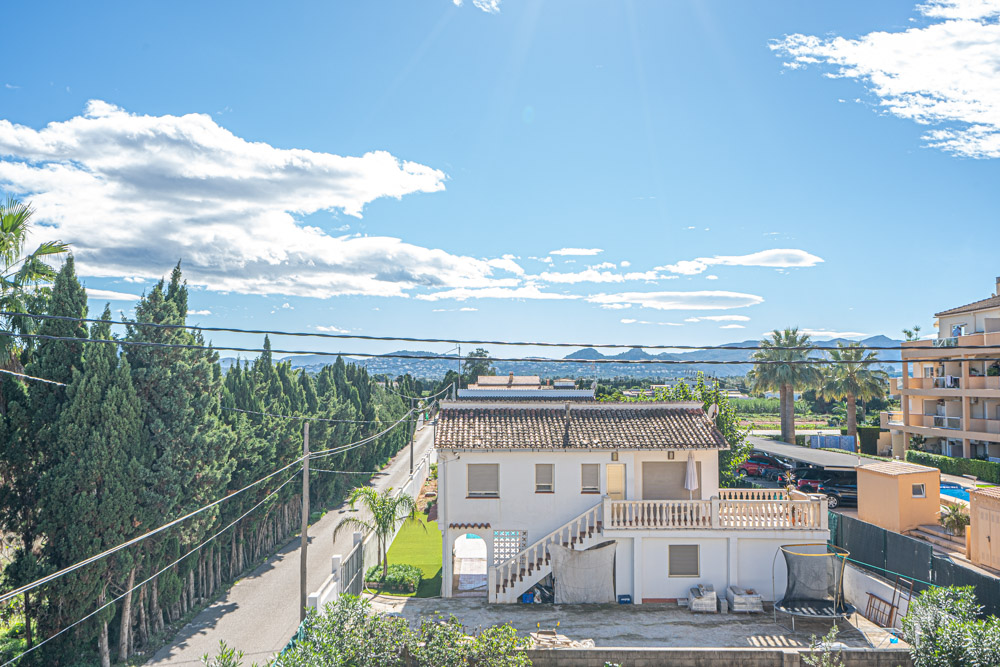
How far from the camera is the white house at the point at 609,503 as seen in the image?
2312 cm

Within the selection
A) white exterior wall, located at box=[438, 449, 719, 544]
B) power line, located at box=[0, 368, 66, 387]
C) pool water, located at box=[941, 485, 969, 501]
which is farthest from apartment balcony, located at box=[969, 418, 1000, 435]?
power line, located at box=[0, 368, 66, 387]

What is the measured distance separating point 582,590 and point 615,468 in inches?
183

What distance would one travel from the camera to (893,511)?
2794 centimetres

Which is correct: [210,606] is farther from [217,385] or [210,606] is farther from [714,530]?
[714,530]

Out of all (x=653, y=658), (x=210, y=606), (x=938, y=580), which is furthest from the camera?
(x=210, y=606)

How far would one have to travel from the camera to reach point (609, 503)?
23172mm

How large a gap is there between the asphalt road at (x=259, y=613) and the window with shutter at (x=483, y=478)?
9070 mm

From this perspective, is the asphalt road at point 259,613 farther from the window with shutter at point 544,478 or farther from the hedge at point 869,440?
the hedge at point 869,440

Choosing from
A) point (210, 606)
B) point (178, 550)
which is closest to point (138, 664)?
point (178, 550)

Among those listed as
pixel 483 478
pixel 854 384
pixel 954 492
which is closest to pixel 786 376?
pixel 854 384

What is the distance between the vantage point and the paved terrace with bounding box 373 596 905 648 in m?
19.5

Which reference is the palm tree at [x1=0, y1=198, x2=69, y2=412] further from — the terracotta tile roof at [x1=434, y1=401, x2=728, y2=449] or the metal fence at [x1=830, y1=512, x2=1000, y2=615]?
the metal fence at [x1=830, y1=512, x2=1000, y2=615]

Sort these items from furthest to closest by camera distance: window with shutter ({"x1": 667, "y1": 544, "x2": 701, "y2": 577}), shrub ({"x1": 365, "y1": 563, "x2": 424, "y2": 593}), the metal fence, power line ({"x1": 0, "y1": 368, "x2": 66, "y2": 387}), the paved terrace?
shrub ({"x1": 365, "y1": 563, "x2": 424, "y2": 593})
window with shutter ({"x1": 667, "y1": 544, "x2": 701, "y2": 577})
power line ({"x1": 0, "y1": 368, "x2": 66, "y2": 387})
the paved terrace
the metal fence

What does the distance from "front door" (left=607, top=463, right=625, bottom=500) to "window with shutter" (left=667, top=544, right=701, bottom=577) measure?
2.73 m
